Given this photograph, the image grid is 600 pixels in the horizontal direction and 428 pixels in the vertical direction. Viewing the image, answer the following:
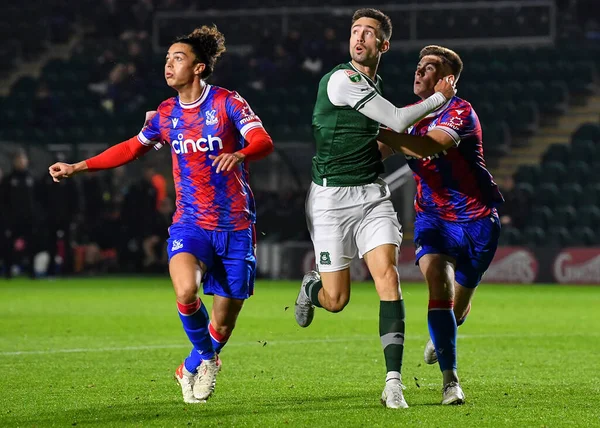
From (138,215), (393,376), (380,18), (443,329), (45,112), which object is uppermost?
(380,18)

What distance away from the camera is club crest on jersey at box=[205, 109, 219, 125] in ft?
23.2

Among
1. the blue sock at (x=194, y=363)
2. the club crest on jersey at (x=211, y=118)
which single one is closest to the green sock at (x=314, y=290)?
the blue sock at (x=194, y=363)

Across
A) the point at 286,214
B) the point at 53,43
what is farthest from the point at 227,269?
the point at 53,43

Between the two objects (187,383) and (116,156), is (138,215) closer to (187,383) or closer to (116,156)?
(116,156)

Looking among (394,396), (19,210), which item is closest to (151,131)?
(394,396)

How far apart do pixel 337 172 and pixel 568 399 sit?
1.93 metres

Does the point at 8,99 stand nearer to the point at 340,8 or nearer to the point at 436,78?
the point at 340,8

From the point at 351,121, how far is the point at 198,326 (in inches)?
59.6

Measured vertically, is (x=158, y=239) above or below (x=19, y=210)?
below

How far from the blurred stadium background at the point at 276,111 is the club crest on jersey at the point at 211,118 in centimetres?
1270

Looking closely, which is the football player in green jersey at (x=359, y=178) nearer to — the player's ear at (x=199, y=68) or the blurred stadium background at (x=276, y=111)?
the player's ear at (x=199, y=68)

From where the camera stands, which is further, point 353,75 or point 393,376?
point 353,75

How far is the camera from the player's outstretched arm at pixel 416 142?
6.89 m

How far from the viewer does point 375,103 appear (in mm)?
6742
